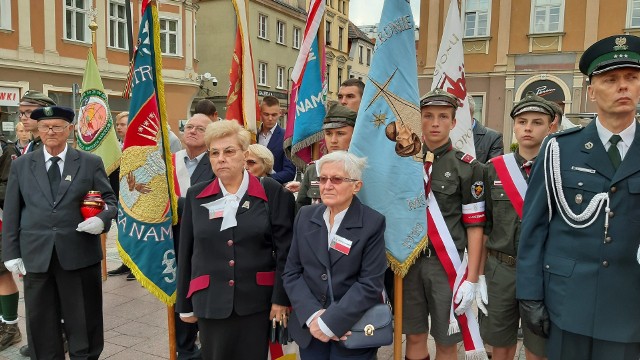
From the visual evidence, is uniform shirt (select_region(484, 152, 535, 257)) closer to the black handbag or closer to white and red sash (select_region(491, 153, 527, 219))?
white and red sash (select_region(491, 153, 527, 219))

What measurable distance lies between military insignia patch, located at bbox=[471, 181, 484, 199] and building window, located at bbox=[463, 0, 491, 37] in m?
20.1

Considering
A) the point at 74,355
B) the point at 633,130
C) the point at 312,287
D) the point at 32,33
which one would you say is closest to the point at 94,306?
the point at 74,355

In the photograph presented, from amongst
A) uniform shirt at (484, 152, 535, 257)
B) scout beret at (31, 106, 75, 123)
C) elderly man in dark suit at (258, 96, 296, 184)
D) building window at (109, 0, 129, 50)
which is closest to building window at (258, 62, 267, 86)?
building window at (109, 0, 129, 50)

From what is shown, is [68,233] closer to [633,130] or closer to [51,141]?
[51,141]

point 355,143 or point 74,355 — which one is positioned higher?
point 355,143

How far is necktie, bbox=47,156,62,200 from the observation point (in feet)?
12.1

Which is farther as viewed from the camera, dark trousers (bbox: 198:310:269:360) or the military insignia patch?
the military insignia patch

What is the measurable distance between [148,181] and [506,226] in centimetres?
259

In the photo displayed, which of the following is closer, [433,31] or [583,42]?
[583,42]

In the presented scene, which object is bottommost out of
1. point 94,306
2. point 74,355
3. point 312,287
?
point 74,355

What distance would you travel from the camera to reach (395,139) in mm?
3303

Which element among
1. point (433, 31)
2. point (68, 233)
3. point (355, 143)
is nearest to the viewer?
point (355, 143)

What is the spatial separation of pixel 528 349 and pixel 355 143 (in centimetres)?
174

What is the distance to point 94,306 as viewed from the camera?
3836 millimetres
